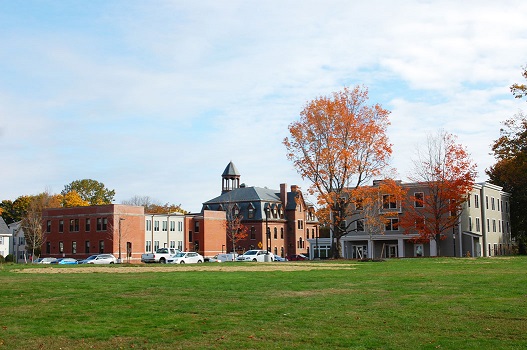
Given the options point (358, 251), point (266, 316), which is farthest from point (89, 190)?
Result: point (266, 316)

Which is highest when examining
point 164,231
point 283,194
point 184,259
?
point 283,194

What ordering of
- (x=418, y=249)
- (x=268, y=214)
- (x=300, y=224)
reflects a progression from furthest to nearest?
(x=300, y=224) → (x=268, y=214) → (x=418, y=249)

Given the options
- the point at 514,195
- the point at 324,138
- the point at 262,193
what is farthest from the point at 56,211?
the point at 514,195

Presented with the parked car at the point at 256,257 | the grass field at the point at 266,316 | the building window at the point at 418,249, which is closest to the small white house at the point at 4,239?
the parked car at the point at 256,257

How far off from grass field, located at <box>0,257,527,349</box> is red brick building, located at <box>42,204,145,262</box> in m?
70.3

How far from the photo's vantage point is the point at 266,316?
15.2 meters

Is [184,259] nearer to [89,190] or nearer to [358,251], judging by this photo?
[358,251]

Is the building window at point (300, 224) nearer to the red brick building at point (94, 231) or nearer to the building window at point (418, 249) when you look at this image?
the red brick building at point (94, 231)

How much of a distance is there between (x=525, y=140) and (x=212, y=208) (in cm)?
7585

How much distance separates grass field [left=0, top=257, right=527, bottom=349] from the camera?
40.5 feet

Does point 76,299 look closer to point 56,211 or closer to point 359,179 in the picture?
point 359,179

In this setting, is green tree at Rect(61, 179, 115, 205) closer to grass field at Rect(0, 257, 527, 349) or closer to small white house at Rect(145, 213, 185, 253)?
small white house at Rect(145, 213, 185, 253)

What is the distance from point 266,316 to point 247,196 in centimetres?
9984

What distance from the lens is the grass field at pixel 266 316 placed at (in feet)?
40.5
